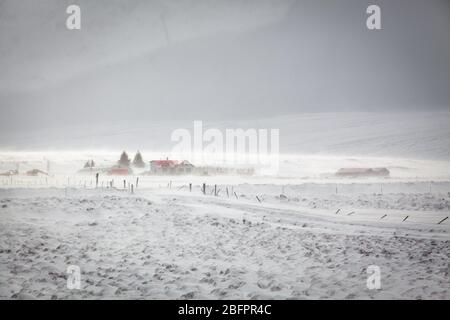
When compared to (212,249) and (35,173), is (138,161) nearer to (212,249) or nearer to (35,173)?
(35,173)

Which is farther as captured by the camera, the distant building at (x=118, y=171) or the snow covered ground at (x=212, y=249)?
Answer: the distant building at (x=118, y=171)

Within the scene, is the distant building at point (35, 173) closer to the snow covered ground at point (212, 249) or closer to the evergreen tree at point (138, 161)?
the evergreen tree at point (138, 161)

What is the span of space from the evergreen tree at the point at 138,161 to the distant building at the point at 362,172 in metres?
28.8

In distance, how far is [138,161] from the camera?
2045 inches

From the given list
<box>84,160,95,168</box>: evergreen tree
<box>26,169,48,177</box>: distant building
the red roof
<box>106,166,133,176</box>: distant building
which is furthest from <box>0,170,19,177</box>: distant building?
the red roof

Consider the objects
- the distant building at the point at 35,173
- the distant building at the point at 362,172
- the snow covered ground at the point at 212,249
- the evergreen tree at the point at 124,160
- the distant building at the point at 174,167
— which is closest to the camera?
the snow covered ground at the point at 212,249

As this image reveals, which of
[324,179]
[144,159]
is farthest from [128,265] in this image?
[144,159]

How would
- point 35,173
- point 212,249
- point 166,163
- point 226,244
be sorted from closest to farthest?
point 212,249
point 226,244
point 35,173
point 166,163

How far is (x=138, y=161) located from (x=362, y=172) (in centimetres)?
3234

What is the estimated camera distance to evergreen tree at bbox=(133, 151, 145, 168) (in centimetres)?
5125

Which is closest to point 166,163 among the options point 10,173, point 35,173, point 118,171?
point 118,171

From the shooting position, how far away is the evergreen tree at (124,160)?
46.3m

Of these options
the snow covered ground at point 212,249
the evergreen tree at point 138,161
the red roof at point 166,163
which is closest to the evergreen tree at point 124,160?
the evergreen tree at point 138,161
